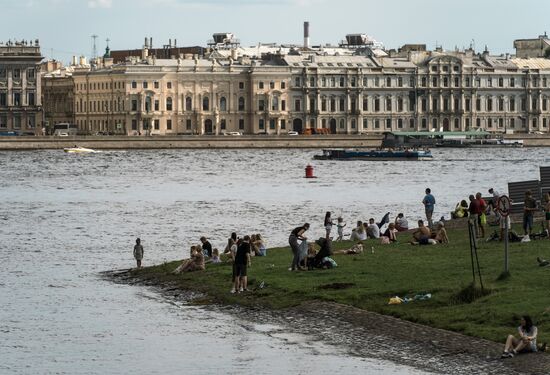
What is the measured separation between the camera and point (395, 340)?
93.3 feet

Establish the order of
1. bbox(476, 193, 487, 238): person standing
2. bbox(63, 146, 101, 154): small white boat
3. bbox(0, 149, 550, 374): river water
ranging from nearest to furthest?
bbox(0, 149, 550, 374): river water → bbox(476, 193, 487, 238): person standing → bbox(63, 146, 101, 154): small white boat

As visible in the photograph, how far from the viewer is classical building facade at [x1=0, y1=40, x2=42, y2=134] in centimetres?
15538

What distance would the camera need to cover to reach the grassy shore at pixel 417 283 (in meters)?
28.5

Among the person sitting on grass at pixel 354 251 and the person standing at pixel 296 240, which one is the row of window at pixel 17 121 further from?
the person standing at pixel 296 240

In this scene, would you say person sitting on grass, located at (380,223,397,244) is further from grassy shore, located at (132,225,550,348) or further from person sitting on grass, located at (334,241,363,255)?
person sitting on grass, located at (334,241,363,255)

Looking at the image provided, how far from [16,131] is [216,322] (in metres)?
125

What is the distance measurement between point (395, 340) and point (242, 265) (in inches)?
213

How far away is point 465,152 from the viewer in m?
149

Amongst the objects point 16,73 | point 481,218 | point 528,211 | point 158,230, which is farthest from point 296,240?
point 16,73

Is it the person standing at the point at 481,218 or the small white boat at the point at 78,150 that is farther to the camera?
the small white boat at the point at 78,150

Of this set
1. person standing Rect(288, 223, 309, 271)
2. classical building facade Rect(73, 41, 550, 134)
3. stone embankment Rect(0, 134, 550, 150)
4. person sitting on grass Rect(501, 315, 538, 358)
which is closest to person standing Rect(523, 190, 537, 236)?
person standing Rect(288, 223, 309, 271)

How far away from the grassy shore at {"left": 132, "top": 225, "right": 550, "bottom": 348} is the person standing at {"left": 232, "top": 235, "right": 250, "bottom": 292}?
0.28 m

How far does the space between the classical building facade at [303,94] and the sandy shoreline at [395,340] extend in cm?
13241

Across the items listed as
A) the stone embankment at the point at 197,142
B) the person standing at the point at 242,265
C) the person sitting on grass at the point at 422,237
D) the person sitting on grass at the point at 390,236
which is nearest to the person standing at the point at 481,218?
the person sitting on grass at the point at 422,237
